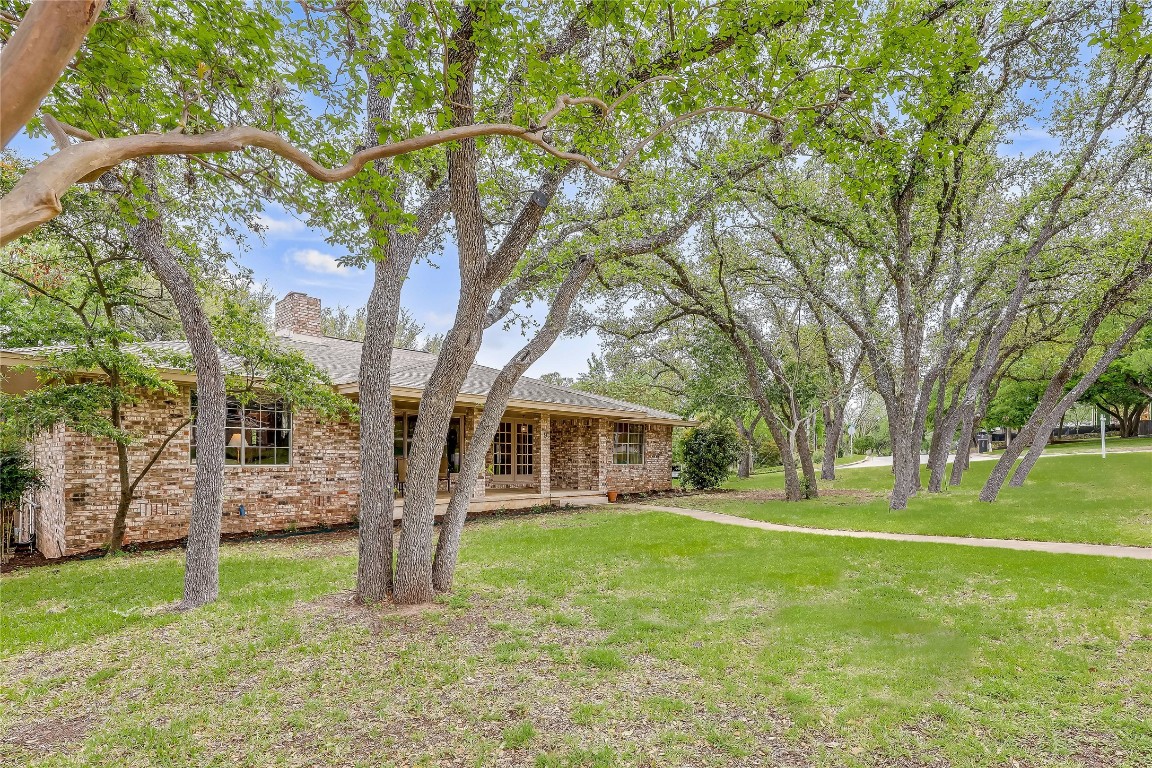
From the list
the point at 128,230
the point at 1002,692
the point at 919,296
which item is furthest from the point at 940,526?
the point at 128,230

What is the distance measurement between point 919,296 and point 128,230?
12416 mm

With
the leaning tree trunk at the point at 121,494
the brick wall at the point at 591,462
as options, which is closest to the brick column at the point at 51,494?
the leaning tree trunk at the point at 121,494

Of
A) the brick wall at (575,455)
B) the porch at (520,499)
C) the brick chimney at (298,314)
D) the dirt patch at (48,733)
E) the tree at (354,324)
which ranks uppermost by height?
the tree at (354,324)

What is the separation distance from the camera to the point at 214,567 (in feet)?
18.6

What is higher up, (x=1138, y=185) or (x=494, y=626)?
(x=1138, y=185)

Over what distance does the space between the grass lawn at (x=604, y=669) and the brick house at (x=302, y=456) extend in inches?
73.4

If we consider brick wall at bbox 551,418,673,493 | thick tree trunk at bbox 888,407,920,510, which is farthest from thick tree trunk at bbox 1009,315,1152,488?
brick wall at bbox 551,418,673,493

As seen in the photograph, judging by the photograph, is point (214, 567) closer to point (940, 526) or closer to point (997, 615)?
point (997, 615)

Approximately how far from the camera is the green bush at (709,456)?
18.5 meters

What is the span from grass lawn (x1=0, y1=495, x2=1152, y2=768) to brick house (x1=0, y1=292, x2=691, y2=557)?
1.87 metres

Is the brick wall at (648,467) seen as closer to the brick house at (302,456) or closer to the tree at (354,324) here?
the brick house at (302,456)

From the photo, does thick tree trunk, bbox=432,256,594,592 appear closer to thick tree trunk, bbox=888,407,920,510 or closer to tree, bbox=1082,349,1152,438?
thick tree trunk, bbox=888,407,920,510

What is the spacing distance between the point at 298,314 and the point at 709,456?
12.9m

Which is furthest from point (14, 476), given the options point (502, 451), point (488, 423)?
point (502, 451)
